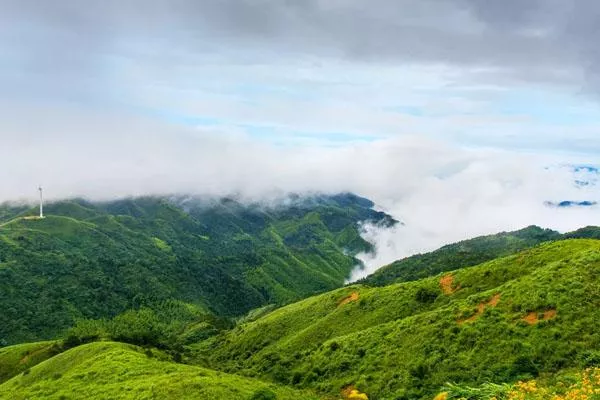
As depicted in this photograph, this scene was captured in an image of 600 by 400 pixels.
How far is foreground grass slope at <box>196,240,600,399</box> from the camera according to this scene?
5878 centimetres

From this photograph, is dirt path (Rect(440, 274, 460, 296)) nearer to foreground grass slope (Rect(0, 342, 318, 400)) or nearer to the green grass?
foreground grass slope (Rect(0, 342, 318, 400))

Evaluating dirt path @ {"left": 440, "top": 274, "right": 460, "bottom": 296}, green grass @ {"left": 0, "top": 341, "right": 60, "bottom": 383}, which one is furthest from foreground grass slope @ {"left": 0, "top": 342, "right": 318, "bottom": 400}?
dirt path @ {"left": 440, "top": 274, "right": 460, "bottom": 296}

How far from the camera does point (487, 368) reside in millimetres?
59094

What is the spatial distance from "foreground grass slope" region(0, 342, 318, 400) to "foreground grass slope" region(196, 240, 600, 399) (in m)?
13.7

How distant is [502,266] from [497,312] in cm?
3282

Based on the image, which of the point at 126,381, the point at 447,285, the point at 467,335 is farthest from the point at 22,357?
the point at 467,335

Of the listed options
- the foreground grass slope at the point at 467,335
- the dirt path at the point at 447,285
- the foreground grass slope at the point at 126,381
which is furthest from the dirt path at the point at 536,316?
the dirt path at the point at 447,285

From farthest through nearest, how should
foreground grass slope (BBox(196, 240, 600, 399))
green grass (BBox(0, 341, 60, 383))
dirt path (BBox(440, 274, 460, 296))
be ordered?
green grass (BBox(0, 341, 60, 383)) → dirt path (BBox(440, 274, 460, 296)) → foreground grass slope (BBox(196, 240, 600, 399))

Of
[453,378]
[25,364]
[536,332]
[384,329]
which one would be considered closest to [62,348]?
[25,364]

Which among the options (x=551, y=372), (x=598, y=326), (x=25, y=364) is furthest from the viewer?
(x=25, y=364)

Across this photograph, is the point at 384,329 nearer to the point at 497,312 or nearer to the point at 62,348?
the point at 497,312

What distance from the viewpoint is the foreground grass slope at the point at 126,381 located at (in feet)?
184

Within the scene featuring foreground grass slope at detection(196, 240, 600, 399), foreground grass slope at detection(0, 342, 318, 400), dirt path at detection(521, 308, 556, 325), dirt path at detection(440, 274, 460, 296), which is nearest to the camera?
foreground grass slope at detection(0, 342, 318, 400)

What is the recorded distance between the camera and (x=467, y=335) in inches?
2692
